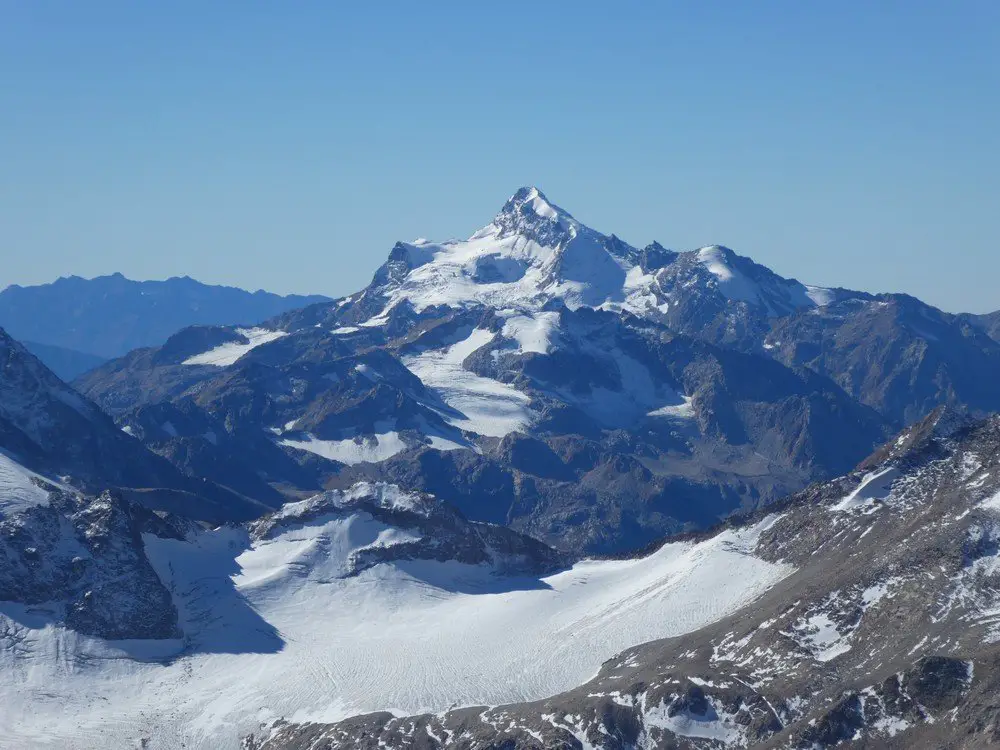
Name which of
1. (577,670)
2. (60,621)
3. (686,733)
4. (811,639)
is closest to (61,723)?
(60,621)

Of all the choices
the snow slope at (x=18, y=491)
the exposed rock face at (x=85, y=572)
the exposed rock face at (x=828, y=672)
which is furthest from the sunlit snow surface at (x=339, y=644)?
the snow slope at (x=18, y=491)

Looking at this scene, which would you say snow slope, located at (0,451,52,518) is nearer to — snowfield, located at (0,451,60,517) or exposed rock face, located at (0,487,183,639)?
snowfield, located at (0,451,60,517)

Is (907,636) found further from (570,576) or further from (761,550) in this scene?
(570,576)

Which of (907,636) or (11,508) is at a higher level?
(11,508)

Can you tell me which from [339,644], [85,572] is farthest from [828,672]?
[85,572]

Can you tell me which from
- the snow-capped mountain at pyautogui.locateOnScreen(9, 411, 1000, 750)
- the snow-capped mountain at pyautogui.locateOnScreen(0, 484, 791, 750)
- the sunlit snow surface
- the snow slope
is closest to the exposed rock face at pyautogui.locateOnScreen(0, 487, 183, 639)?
the snow-capped mountain at pyautogui.locateOnScreen(9, 411, 1000, 750)

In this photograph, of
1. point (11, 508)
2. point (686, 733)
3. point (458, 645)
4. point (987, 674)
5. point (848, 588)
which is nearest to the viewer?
point (987, 674)
